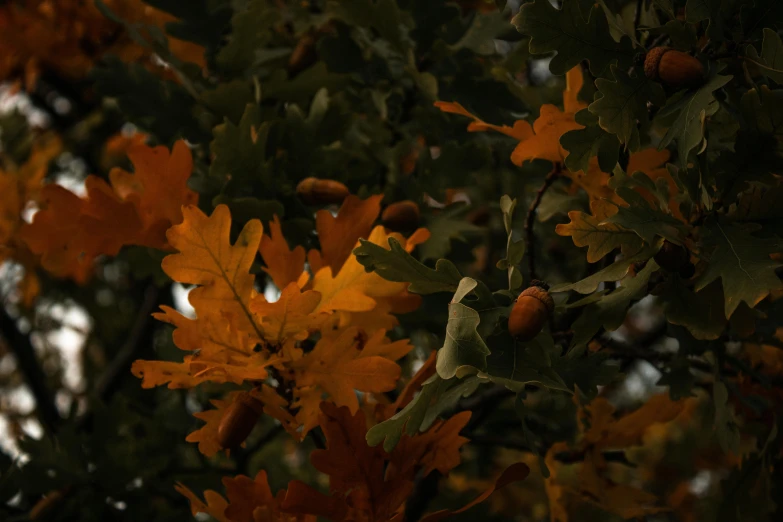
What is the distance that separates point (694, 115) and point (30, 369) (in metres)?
1.75

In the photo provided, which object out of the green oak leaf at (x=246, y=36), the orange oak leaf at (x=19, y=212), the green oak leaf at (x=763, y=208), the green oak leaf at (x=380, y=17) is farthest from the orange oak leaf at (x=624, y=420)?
the orange oak leaf at (x=19, y=212)

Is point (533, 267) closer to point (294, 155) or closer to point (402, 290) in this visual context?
point (402, 290)

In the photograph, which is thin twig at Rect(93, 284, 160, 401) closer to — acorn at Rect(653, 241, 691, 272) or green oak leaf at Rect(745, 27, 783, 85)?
acorn at Rect(653, 241, 691, 272)

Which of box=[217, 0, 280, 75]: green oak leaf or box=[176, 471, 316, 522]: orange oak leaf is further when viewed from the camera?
box=[217, 0, 280, 75]: green oak leaf

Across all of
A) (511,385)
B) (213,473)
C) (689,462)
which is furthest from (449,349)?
(689,462)

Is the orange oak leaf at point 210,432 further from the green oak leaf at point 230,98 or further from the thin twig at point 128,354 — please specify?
the thin twig at point 128,354

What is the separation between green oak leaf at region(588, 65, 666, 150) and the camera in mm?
792

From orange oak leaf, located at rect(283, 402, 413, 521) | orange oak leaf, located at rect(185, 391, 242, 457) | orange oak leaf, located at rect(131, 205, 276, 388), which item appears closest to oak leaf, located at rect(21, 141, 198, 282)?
orange oak leaf, located at rect(131, 205, 276, 388)

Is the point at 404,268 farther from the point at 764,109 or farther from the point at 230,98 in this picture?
the point at 230,98

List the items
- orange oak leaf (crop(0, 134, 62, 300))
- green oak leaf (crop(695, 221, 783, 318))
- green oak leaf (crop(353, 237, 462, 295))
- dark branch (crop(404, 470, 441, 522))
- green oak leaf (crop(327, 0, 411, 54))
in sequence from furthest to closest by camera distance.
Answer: orange oak leaf (crop(0, 134, 62, 300)) → dark branch (crop(404, 470, 441, 522)) → green oak leaf (crop(327, 0, 411, 54)) → green oak leaf (crop(353, 237, 462, 295)) → green oak leaf (crop(695, 221, 783, 318))

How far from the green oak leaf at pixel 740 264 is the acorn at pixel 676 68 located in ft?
0.48

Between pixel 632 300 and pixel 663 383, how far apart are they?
252mm

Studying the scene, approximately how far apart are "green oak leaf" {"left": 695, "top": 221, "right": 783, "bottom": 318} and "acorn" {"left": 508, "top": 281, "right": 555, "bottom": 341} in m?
0.15

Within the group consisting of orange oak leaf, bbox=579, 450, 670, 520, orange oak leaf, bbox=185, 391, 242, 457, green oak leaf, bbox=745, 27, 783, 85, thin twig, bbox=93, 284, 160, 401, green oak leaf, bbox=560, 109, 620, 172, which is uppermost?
green oak leaf, bbox=745, 27, 783, 85
